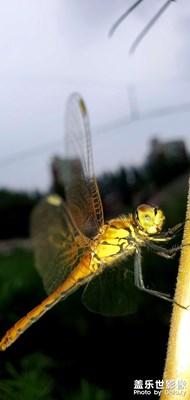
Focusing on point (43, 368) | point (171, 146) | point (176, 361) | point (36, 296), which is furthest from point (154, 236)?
point (171, 146)

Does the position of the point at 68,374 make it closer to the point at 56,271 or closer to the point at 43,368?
the point at 43,368

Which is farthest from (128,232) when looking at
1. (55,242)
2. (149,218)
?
(55,242)

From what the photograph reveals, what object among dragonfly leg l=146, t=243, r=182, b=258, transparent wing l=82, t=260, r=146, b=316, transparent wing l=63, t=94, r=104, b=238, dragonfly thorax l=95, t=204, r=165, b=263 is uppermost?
transparent wing l=63, t=94, r=104, b=238

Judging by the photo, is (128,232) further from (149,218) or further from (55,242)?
(55,242)

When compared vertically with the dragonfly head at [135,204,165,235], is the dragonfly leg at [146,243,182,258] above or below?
below

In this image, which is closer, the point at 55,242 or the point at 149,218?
the point at 149,218

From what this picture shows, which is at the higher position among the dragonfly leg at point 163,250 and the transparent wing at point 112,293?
the dragonfly leg at point 163,250
